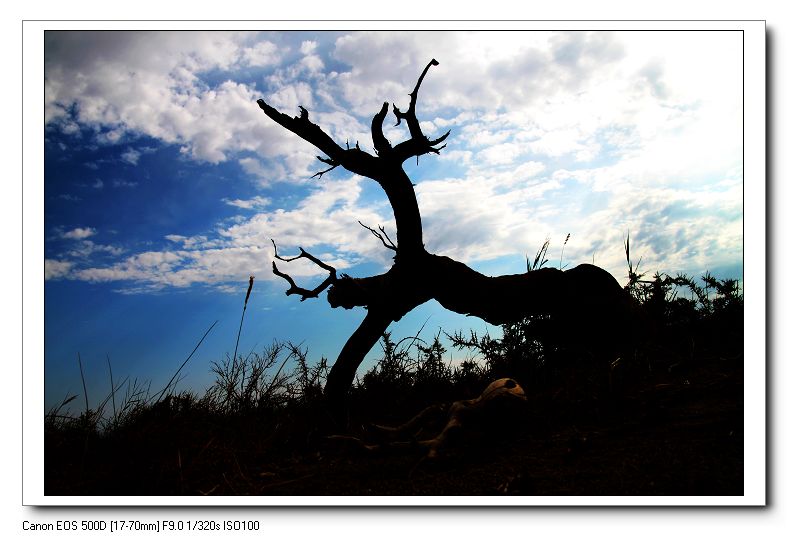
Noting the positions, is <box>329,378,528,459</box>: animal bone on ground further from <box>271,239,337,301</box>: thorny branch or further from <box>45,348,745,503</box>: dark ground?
<box>271,239,337,301</box>: thorny branch

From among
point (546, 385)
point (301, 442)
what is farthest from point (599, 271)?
point (301, 442)

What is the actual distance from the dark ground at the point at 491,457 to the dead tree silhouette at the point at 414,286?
4.05 feet

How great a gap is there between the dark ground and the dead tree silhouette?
124 cm

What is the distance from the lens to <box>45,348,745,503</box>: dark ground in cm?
250

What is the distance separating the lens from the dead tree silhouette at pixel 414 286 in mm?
4457

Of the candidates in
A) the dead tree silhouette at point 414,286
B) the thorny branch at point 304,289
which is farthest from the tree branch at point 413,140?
the thorny branch at point 304,289

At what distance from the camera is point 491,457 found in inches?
112

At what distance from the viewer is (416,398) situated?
14.9 feet

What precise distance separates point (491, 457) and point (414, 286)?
81.8 inches

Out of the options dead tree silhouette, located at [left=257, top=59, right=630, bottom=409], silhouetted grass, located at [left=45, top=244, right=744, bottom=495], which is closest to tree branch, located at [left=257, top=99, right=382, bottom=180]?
dead tree silhouette, located at [left=257, top=59, right=630, bottom=409]

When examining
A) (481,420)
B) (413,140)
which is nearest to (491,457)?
(481,420)

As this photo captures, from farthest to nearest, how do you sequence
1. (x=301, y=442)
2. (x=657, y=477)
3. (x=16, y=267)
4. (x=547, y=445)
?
(x=301, y=442), (x=16, y=267), (x=547, y=445), (x=657, y=477)
